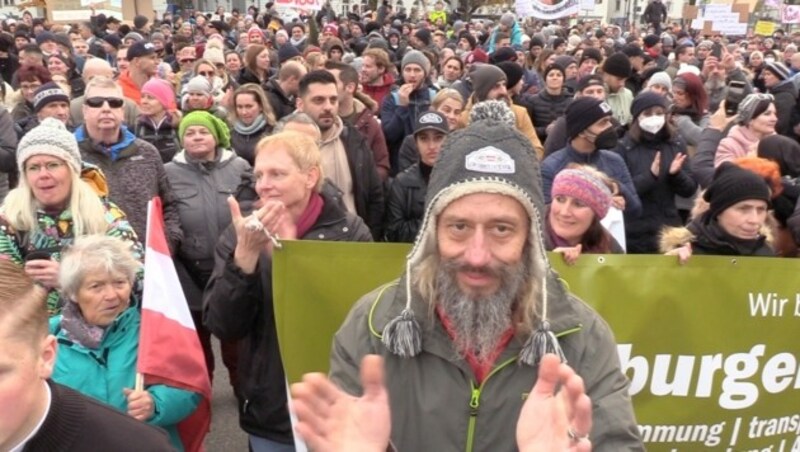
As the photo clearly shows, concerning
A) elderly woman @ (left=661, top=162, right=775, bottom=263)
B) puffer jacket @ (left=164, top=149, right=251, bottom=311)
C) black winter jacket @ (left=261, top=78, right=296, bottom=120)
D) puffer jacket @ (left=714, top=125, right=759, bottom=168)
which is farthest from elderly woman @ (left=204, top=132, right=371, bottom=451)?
black winter jacket @ (left=261, top=78, right=296, bottom=120)

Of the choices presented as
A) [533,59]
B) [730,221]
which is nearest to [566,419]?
[730,221]

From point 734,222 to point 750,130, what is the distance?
2.61 meters

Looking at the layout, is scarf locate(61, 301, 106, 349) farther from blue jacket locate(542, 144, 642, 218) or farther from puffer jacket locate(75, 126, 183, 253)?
blue jacket locate(542, 144, 642, 218)

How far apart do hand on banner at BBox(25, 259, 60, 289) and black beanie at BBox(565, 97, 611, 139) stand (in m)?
3.31

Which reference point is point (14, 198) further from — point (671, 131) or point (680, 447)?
point (671, 131)

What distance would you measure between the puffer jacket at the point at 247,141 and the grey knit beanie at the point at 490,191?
4.29 meters

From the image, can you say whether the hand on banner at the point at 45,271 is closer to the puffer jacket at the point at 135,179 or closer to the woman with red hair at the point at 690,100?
the puffer jacket at the point at 135,179

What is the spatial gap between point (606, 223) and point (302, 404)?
288cm

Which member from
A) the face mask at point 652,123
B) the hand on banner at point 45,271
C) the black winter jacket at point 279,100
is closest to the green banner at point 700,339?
the hand on banner at point 45,271

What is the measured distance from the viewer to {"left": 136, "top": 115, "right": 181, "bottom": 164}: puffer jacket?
6520 mm

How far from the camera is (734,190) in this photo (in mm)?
3795

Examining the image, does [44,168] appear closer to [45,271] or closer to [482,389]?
[45,271]

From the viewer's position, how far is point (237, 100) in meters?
6.39

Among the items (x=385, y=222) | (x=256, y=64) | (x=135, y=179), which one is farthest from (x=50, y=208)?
(x=256, y=64)
